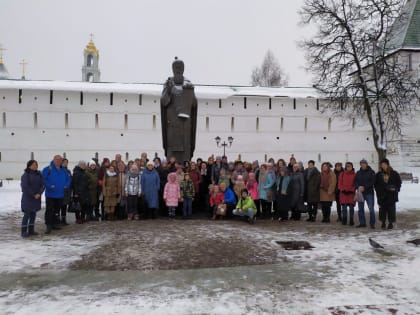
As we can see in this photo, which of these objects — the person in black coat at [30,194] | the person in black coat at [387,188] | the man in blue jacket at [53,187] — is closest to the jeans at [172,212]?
the man in blue jacket at [53,187]

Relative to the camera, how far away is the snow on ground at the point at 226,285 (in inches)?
119

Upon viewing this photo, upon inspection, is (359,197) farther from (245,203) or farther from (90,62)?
(90,62)

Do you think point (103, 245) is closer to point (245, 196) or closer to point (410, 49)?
point (245, 196)

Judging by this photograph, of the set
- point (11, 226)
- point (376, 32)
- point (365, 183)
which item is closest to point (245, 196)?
point (365, 183)

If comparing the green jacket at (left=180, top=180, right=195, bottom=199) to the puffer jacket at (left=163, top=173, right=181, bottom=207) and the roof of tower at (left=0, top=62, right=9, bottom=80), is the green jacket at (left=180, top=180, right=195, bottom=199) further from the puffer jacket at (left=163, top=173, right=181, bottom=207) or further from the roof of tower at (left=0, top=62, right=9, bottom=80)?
the roof of tower at (left=0, top=62, right=9, bottom=80)

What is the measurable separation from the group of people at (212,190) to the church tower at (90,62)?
47.6 meters

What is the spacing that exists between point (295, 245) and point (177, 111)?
13.7 feet

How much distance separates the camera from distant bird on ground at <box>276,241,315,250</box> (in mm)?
5102

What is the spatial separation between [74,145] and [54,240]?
25.6 meters

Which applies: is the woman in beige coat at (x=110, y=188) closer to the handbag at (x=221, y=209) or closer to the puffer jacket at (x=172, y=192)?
the puffer jacket at (x=172, y=192)

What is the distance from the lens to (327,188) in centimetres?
748

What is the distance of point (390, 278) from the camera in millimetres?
3779

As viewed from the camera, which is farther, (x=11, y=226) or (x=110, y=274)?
(x=11, y=226)

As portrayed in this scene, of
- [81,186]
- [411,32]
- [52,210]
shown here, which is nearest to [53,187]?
[52,210]
